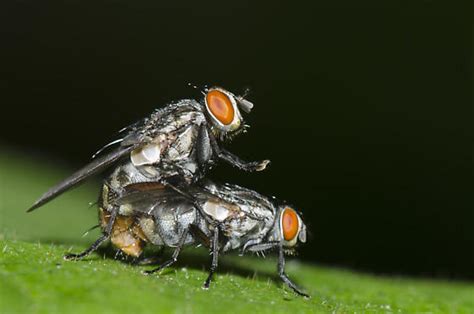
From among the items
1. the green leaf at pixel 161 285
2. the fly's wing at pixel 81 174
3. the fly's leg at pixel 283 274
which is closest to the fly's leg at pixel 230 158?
the fly's wing at pixel 81 174

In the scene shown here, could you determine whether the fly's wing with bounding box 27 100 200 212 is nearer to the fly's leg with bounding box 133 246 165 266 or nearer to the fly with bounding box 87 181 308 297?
the fly with bounding box 87 181 308 297

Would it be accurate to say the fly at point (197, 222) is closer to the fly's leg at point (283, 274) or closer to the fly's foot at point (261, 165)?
the fly's leg at point (283, 274)

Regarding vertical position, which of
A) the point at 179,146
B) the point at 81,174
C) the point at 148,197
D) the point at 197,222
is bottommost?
the point at 197,222

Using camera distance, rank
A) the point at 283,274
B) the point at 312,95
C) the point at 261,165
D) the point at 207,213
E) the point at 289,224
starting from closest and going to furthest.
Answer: the point at 207,213, the point at 283,274, the point at 261,165, the point at 289,224, the point at 312,95

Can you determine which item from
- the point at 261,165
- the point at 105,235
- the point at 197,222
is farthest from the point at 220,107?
the point at 105,235

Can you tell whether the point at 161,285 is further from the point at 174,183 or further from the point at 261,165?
the point at 261,165

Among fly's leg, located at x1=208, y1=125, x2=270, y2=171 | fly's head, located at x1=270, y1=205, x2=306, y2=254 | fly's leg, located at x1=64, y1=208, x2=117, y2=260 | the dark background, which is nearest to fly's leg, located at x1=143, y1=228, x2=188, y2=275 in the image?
fly's leg, located at x1=64, y1=208, x2=117, y2=260
